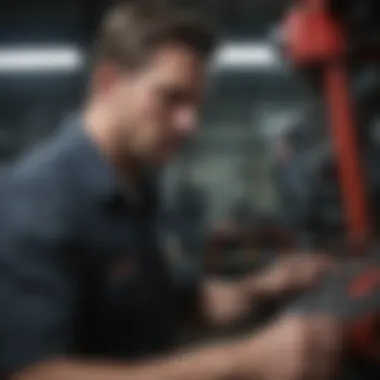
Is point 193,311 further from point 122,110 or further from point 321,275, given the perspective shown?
point 122,110

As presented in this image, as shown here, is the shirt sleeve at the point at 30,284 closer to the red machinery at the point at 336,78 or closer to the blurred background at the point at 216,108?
the red machinery at the point at 336,78

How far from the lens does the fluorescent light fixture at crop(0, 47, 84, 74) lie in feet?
6.29

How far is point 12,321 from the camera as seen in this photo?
0.76 m

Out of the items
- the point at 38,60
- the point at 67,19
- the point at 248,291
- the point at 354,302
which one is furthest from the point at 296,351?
the point at 38,60

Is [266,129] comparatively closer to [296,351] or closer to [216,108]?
[216,108]

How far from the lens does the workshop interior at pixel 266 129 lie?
46.0 inches

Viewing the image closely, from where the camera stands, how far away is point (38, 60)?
6.70 ft

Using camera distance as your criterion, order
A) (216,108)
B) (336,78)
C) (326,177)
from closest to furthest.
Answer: (336,78) < (326,177) < (216,108)

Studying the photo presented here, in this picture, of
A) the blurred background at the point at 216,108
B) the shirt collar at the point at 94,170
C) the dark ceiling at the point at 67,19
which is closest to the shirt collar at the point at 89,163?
the shirt collar at the point at 94,170

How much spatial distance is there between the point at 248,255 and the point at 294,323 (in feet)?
2.41

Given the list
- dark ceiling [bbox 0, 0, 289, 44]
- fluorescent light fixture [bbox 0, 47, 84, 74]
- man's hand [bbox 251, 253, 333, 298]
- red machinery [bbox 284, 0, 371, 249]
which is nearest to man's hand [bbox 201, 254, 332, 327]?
man's hand [bbox 251, 253, 333, 298]

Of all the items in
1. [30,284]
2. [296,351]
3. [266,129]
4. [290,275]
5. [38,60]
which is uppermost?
[38,60]

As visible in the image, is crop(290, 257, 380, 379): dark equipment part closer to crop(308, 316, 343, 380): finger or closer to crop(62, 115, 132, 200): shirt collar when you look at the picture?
crop(308, 316, 343, 380): finger

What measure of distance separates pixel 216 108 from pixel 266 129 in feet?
0.74
